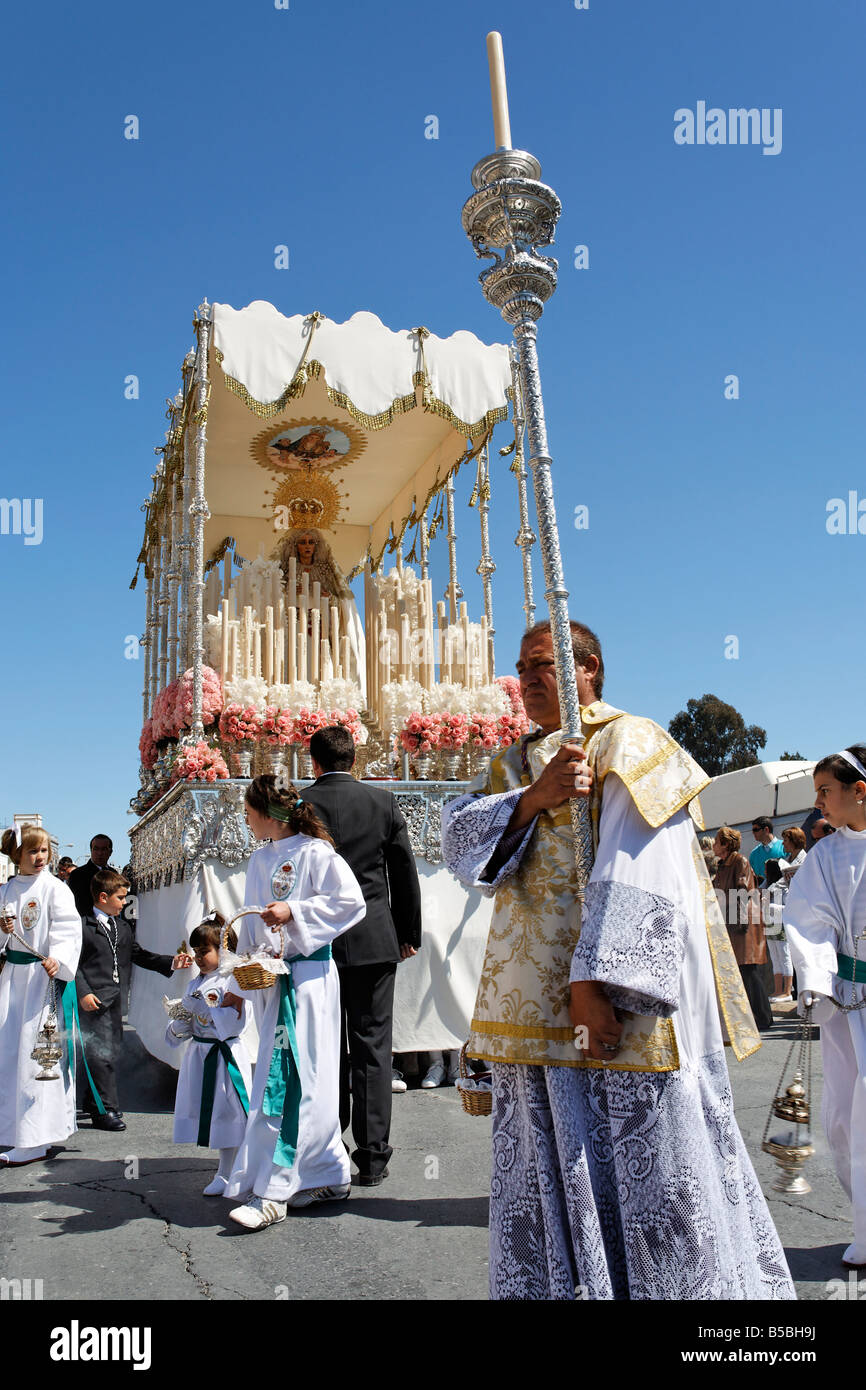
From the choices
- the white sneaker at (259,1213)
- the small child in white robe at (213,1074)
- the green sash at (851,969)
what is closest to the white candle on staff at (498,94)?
the green sash at (851,969)

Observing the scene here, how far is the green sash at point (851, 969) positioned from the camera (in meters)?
3.39

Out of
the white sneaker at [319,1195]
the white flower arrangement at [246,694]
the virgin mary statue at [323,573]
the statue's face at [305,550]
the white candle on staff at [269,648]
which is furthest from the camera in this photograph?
the statue's face at [305,550]

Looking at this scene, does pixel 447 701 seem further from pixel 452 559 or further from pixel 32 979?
pixel 32 979

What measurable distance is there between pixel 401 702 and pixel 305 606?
1.37 metres

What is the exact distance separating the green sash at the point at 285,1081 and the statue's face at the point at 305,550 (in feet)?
17.7

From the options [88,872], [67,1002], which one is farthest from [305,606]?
[67,1002]

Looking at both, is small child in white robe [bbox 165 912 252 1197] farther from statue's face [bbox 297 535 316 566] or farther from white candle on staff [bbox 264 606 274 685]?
statue's face [bbox 297 535 316 566]

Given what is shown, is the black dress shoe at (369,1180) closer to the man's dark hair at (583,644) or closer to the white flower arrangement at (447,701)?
the man's dark hair at (583,644)

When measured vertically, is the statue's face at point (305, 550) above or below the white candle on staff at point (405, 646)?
above

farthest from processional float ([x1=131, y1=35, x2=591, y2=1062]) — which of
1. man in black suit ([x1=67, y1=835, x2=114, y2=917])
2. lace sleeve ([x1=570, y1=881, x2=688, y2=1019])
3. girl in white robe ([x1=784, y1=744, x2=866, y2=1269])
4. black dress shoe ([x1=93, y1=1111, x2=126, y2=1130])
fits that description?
lace sleeve ([x1=570, y1=881, x2=688, y2=1019])

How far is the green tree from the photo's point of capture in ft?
137

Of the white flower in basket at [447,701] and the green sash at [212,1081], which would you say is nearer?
the green sash at [212,1081]

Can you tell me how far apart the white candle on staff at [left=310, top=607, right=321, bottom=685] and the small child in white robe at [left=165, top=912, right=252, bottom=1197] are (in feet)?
11.7
